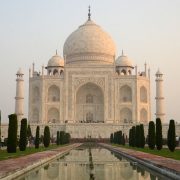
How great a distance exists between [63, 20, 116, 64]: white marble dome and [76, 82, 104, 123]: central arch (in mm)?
2758

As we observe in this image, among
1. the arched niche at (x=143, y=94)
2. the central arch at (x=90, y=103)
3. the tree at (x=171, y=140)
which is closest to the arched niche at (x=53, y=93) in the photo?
the central arch at (x=90, y=103)

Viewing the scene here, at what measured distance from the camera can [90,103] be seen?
1350 inches

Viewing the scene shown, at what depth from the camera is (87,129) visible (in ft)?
94.7

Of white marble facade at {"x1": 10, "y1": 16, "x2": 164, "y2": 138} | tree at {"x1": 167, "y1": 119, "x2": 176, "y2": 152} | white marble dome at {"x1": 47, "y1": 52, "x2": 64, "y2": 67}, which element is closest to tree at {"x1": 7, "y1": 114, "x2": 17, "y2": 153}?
tree at {"x1": 167, "y1": 119, "x2": 176, "y2": 152}

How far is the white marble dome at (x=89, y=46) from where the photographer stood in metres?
35.6

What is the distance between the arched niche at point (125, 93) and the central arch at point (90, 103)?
1776mm

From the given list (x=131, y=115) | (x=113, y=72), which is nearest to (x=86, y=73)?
(x=113, y=72)

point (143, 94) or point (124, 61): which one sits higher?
point (124, 61)

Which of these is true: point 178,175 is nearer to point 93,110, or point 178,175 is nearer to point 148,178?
point 148,178

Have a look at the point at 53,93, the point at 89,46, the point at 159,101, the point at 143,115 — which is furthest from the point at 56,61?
the point at 159,101

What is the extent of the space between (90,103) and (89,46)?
18.1 ft

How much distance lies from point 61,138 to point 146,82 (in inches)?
552

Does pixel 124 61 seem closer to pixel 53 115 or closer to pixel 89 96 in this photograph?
pixel 89 96

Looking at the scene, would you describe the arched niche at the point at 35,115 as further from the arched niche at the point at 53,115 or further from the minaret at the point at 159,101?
the minaret at the point at 159,101
